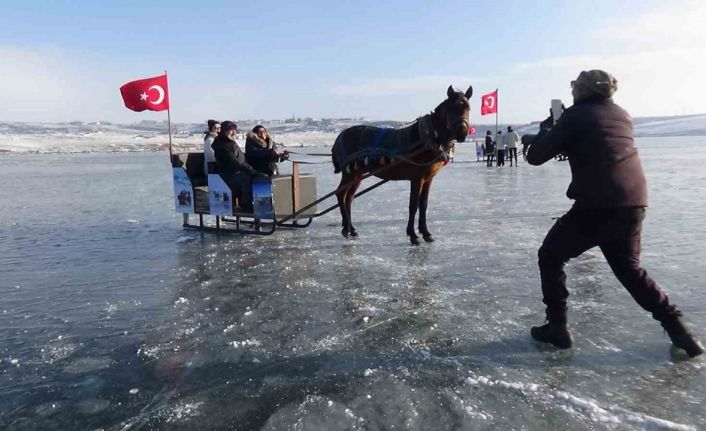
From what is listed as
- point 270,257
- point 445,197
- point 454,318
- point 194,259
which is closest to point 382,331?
point 454,318

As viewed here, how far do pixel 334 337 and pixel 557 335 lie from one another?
155 cm

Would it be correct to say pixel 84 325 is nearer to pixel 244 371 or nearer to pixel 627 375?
pixel 244 371

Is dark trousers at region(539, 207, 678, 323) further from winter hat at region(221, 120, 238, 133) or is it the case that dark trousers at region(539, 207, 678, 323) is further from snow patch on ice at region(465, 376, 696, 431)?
winter hat at region(221, 120, 238, 133)

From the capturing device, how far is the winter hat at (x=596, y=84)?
343 centimetres

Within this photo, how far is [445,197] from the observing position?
12703 mm

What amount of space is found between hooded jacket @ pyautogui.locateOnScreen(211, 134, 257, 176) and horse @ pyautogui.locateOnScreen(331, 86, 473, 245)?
1.46m

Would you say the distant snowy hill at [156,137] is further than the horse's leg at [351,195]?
Yes

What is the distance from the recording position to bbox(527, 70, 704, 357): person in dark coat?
3359 mm

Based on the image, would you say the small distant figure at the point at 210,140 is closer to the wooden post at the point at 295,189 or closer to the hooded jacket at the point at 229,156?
the hooded jacket at the point at 229,156

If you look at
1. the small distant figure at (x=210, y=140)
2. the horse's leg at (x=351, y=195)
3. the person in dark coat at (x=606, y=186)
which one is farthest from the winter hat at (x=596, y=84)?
the small distant figure at (x=210, y=140)

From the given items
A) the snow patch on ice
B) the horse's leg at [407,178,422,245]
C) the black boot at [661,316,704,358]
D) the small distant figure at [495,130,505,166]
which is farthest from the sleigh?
the small distant figure at [495,130,505,166]

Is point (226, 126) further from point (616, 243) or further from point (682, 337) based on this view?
point (682, 337)

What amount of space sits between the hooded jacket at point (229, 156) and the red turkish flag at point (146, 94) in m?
1.96

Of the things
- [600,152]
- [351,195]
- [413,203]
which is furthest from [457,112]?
[600,152]
